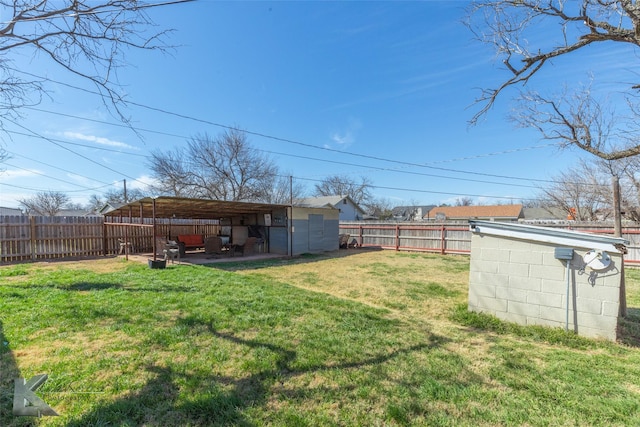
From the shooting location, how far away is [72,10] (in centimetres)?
399

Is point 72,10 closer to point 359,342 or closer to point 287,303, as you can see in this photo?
point 287,303

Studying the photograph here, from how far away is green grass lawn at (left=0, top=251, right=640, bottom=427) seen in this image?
2070 mm

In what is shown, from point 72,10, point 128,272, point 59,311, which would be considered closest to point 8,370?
point 59,311

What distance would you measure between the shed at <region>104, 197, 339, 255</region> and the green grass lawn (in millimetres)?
7086

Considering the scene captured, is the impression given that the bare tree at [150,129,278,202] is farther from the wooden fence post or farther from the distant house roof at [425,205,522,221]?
the distant house roof at [425,205,522,221]

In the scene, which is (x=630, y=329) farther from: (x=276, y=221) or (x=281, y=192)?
(x=281, y=192)

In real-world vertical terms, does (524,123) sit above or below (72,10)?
below

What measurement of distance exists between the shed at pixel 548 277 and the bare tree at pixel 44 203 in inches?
2042

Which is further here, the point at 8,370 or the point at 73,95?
the point at 73,95

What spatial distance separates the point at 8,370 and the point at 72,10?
4642 mm

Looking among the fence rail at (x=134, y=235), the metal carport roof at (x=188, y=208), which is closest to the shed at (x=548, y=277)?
the fence rail at (x=134, y=235)

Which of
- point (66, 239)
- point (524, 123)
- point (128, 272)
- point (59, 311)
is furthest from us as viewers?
point (66, 239)

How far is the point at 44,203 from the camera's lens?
4056 centimetres

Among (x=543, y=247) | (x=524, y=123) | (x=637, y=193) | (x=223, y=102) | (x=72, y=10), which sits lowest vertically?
(x=543, y=247)
